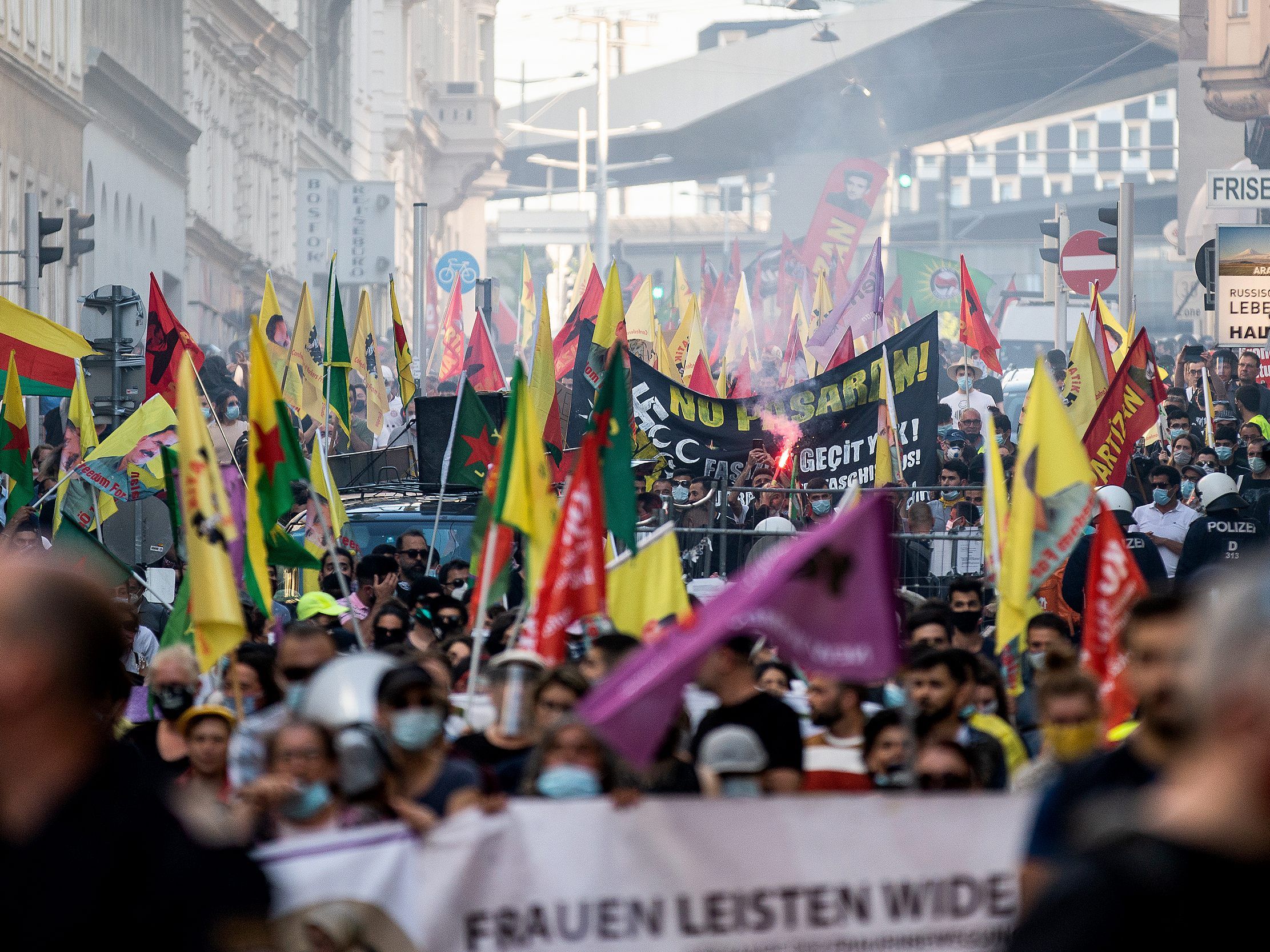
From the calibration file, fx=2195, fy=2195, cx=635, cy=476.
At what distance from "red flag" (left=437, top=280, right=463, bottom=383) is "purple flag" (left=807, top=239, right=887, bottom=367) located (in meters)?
5.56

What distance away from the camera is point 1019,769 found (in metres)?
6.34

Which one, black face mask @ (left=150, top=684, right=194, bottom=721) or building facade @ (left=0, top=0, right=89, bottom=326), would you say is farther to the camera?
building facade @ (left=0, top=0, right=89, bottom=326)

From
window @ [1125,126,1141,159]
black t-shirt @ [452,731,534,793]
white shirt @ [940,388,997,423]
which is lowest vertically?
black t-shirt @ [452,731,534,793]

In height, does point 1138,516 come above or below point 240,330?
below

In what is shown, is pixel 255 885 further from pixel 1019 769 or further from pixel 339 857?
pixel 1019 769

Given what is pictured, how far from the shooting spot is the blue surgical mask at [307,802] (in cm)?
461

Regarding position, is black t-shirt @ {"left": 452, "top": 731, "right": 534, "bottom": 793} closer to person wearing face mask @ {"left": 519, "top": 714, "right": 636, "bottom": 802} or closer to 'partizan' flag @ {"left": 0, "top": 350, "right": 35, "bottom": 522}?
person wearing face mask @ {"left": 519, "top": 714, "right": 636, "bottom": 802}

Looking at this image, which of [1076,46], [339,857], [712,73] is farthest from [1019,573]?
[712,73]

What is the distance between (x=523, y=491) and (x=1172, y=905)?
6.24 m

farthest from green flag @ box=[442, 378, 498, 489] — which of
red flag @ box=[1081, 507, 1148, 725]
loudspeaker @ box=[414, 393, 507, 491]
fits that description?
red flag @ box=[1081, 507, 1148, 725]

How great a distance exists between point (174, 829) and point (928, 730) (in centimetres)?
396

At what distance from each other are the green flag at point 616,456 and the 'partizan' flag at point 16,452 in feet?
16.6

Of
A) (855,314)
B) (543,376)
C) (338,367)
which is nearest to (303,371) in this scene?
(338,367)

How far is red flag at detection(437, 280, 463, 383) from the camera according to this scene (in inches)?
1223
